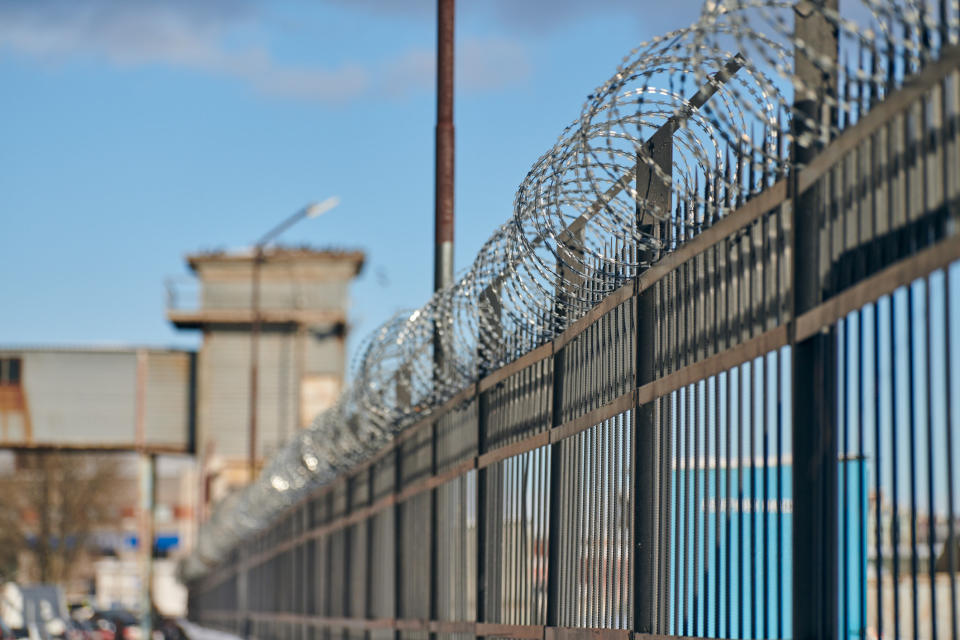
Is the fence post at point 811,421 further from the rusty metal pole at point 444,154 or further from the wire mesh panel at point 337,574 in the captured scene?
the wire mesh panel at point 337,574

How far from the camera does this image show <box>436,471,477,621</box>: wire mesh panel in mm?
11055

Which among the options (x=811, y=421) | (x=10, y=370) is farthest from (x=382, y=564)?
(x=10, y=370)

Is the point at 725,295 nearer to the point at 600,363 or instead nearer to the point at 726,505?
the point at 726,505

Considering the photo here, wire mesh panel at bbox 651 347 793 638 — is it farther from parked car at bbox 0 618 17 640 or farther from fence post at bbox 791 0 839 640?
parked car at bbox 0 618 17 640

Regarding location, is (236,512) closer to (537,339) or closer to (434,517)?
(434,517)

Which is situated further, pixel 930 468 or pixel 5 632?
pixel 5 632

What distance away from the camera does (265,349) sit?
6325 cm

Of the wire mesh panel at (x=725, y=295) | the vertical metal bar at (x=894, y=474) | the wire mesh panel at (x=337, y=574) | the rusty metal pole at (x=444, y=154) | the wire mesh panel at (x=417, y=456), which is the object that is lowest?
the wire mesh panel at (x=337, y=574)

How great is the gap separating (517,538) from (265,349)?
54009 millimetres

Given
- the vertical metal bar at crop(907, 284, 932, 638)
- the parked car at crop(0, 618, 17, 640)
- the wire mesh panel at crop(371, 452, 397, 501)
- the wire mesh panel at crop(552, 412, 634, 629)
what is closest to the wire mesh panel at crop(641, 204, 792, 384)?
the wire mesh panel at crop(552, 412, 634, 629)

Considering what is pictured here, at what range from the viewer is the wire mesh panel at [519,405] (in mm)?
9258

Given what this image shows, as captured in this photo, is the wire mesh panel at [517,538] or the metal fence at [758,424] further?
the wire mesh panel at [517,538]

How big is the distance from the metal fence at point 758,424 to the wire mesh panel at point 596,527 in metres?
0.02

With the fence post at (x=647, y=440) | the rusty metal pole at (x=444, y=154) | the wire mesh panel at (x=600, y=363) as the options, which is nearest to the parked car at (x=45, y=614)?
the rusty metal pole at (x=444, y=154)
